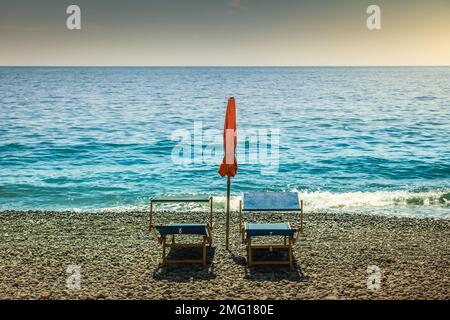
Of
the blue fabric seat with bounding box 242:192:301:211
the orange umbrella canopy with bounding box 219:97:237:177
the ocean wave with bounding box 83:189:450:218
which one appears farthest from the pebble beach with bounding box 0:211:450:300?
the ocean wave with bounding box 83:189:450:218

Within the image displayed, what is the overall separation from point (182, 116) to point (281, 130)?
14.8 m

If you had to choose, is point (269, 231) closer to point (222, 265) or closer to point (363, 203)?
point (222, 265)

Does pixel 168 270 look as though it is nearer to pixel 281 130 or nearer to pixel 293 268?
pixel 293 268

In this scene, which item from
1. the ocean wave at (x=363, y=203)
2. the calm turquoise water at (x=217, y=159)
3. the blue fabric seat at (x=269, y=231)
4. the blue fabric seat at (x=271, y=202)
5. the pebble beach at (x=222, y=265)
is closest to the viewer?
the pebble beach at (x=222, y=265)

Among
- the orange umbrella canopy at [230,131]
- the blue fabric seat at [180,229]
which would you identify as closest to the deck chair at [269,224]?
the blue fabric seat at [180,229]

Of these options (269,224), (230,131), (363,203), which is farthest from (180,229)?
(363,203)

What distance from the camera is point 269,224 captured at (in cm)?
977

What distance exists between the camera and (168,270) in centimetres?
880

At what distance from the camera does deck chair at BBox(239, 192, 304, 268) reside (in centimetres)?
903

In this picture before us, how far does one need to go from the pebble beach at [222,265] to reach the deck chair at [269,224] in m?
0.35

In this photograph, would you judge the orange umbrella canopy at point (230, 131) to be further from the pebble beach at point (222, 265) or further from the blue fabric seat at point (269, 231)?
the pebble beach at point (222, 265)

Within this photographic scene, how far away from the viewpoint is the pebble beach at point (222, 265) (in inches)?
305

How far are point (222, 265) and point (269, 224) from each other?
129cm
